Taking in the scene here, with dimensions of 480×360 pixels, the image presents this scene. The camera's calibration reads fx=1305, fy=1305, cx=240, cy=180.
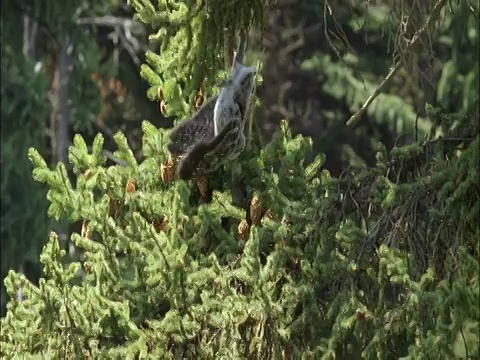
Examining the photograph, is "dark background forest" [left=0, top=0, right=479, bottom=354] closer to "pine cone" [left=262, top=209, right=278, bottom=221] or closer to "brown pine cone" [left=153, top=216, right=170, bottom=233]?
"pine cone" [left=262, top=209, right=278, bottom=221]

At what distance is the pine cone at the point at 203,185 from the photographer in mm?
5336

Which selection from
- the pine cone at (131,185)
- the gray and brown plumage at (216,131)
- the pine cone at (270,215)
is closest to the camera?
the gray and brown plumage at (216,131)

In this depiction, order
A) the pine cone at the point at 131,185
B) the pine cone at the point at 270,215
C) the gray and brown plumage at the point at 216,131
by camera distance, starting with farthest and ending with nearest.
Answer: the pine cone at the point at 131,185 < the pine cone at the point at 270,215 < the gray and brown plumage at the point at 216,131

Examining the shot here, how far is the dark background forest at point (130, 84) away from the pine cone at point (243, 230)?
0.57m

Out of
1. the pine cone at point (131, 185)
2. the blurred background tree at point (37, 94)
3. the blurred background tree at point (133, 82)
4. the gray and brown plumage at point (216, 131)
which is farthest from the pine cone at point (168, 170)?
→ the blurred background tree at point (37, 94)

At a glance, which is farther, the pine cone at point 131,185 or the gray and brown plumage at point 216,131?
the pine cone at point 131,185

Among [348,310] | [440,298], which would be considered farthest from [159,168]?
[440,298]

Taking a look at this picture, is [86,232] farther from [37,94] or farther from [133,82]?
[133,82]

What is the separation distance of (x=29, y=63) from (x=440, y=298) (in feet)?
31.9

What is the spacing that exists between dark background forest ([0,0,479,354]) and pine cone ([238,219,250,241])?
1.87ft

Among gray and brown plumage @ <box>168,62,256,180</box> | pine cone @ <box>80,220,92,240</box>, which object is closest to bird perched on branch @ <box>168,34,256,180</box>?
gray and brown plumage @ <box>168,62,256,180</box>

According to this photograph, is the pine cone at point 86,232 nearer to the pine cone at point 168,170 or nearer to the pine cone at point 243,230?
the pine cone at point 168,170

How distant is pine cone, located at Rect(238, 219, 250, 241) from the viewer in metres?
5.26

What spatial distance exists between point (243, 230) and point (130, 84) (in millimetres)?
13951
